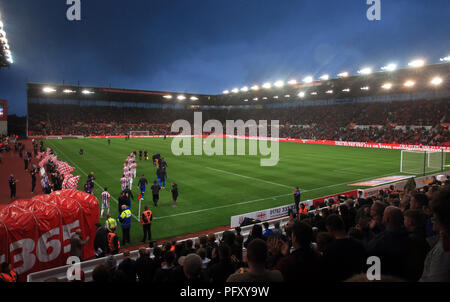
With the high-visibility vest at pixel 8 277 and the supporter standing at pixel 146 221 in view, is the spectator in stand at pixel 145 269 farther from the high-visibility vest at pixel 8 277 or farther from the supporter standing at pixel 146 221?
the supporter standing at pixel 146 221

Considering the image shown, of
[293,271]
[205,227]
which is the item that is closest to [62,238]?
[205,227]

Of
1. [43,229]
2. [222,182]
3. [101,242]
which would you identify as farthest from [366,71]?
[43,229]

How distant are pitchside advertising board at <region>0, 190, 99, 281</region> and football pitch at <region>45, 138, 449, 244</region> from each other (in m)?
2.75

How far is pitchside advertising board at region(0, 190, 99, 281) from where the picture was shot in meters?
7.52

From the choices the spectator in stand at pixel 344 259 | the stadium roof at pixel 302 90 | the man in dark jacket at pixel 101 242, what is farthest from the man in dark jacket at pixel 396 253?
the stadium roof at pixel 302 90

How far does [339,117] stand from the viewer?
2591 inches

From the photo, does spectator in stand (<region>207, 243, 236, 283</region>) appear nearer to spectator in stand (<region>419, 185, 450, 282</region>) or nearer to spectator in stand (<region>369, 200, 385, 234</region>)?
spectator in stand (<region>419, 185, 450, 282</region>)

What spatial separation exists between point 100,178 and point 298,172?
16.5m

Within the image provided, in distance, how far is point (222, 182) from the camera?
21.0 metres

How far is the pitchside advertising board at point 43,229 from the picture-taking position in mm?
7523

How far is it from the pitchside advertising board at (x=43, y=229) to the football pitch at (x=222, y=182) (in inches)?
108

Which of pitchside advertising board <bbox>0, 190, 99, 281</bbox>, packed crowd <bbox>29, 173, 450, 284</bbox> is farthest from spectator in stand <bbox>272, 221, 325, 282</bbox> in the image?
pitchside advertising board <bbox>0, 190, 99, 281</bbox>
